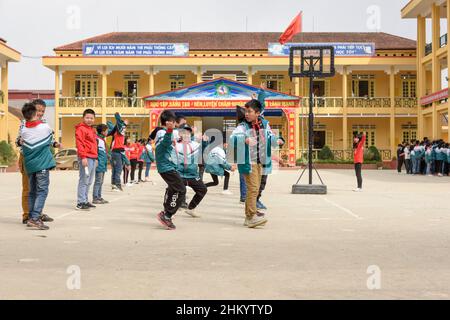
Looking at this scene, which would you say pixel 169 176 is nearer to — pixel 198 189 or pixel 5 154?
pixel 198 189

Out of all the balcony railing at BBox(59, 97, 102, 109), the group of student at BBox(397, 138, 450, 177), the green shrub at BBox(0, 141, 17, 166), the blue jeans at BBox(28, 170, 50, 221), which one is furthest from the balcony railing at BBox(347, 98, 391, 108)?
the blue jeans at BBox(28, 170, 50, 221)

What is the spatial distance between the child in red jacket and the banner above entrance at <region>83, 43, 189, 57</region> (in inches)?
1200

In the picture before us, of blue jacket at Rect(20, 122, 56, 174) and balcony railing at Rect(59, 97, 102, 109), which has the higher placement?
balcony railing at Rect(59, 97, 102, 109)

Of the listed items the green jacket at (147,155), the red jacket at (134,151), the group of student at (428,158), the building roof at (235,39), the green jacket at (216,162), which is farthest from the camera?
the building roof at (235,39)

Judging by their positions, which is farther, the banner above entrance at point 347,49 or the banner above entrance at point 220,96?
the banner above entrance at point 347,49

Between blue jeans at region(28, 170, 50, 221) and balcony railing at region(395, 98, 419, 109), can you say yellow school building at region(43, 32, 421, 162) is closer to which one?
balcony railing at region(395, 98, 419, 109)

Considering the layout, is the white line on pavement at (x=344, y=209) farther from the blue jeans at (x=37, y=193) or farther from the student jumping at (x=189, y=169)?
the blue jeans at (x=37, y=193)

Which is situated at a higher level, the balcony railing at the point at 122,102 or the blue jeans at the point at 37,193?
the balcony railing at the point at 122,102

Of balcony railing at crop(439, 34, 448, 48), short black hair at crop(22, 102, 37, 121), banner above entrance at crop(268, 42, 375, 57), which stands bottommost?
short black hair at crop(22, 102, 37, 121)

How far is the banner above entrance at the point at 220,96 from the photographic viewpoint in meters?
35.1

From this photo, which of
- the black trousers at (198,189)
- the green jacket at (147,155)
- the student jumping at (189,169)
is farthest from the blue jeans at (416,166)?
the black trousers at (198,189)

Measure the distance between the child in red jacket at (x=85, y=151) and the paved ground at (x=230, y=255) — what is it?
363mm

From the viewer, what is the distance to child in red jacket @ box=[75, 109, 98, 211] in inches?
413

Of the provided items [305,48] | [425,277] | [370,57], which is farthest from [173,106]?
[425,277]
